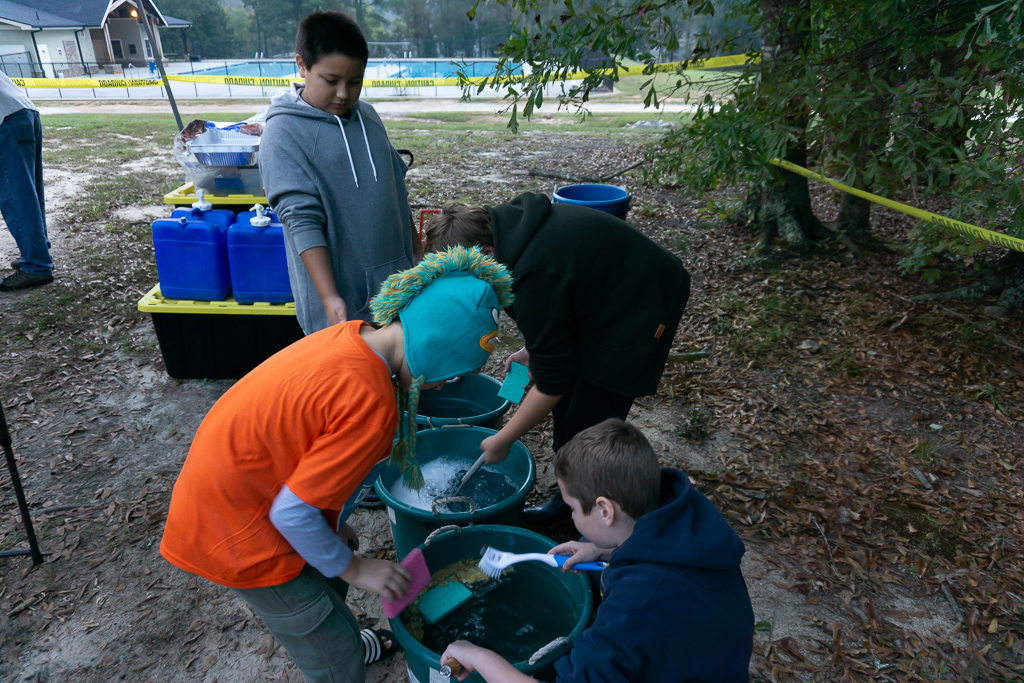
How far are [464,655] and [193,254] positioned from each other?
2773 millimetres

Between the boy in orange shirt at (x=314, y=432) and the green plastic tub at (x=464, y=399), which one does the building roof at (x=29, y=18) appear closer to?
the green plastic tub at (x=464, y=399)

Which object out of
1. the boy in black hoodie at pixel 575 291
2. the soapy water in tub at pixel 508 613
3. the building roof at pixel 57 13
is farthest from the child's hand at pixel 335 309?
the building roof at pixel 57 13

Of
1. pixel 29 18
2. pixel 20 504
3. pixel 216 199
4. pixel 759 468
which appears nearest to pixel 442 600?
pixel 20 504

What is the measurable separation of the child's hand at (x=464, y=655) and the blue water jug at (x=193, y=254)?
266 cm

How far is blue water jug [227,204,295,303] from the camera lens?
128 inches

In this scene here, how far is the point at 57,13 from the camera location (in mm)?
31156

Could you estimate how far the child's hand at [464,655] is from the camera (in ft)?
4.57

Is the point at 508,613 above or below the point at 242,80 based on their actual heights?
below

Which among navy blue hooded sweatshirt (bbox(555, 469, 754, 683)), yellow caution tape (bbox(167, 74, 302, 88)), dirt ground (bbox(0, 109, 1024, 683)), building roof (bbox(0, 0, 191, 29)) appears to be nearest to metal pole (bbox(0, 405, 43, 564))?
dirt ground (bbox(0, 109, 1024, 683))

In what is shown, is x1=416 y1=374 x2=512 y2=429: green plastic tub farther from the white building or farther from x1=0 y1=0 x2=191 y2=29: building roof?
x1=0 y1=0 x2=191 y2=29: building roof

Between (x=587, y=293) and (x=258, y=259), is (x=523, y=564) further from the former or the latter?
(x=258, y=259)

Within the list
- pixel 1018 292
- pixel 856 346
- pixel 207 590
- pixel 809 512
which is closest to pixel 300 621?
pixel 207 590

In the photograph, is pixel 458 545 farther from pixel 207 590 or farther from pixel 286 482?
pixel 207 590

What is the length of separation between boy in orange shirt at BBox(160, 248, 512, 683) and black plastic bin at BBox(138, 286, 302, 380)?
2205 mm
